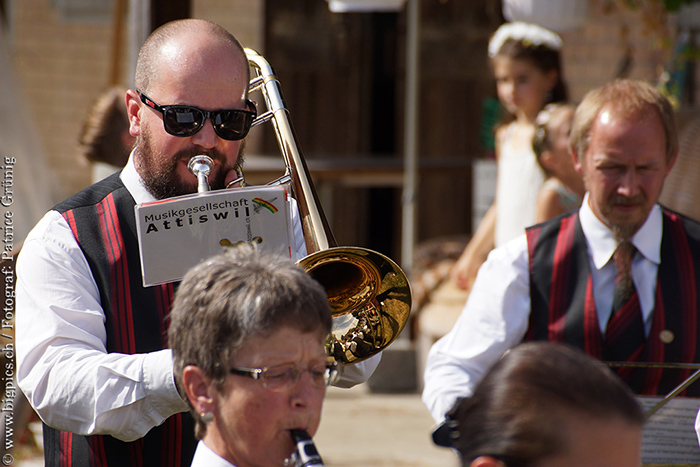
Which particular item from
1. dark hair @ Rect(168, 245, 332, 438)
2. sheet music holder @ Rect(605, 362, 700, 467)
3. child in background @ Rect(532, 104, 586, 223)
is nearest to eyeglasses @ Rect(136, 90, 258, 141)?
dark hair @ Rect(168, 245, 332, 438)

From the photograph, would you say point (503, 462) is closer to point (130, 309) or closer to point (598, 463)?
point (598, 463)

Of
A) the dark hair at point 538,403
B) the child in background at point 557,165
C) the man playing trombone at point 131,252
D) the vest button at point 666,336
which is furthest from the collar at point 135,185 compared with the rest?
the child in background at point 557,165

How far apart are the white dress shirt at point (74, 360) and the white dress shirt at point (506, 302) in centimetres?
45

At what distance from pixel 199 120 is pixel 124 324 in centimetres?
44

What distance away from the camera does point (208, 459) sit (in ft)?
4.91

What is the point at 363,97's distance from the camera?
24.3ft

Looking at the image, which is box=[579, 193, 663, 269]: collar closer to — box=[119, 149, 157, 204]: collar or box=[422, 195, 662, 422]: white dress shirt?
box=[422, 195, 662, 422]: white dress shirt

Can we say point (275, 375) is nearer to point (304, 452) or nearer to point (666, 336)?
point (304, 452)

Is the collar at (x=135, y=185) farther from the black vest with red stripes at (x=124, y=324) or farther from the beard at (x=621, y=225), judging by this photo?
the beard at (x=621, y=225)

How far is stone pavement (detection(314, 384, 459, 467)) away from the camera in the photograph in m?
4.63

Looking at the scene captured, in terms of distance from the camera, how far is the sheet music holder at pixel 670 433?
2123 millimetres

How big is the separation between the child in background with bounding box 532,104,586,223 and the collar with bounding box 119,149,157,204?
1933mm

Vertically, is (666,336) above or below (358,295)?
below

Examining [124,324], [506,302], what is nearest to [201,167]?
[124,324]
